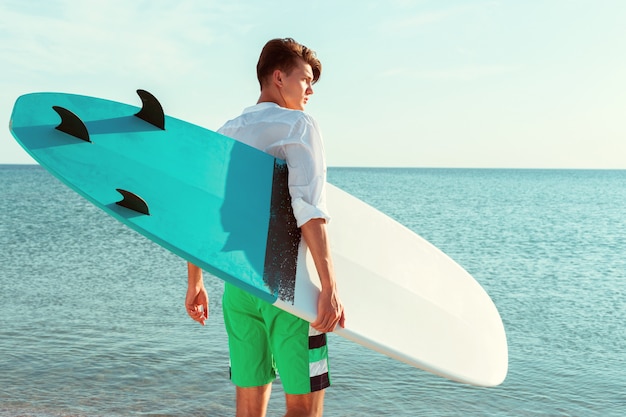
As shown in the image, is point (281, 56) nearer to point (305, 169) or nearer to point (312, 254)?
point (305, 169)

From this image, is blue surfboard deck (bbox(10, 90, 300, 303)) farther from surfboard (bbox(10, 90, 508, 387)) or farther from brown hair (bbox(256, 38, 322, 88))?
brown hair (bbox(256, 38, 322, 88))

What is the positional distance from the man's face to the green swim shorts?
0.59 meters

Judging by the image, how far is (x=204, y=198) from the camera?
2018 millimetres

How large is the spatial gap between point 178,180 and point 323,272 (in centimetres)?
56

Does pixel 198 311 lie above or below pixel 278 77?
below

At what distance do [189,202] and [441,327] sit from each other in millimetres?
1172

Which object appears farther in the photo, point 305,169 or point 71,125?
point 71,125

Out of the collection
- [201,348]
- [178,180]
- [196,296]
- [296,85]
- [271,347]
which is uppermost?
[296,85]

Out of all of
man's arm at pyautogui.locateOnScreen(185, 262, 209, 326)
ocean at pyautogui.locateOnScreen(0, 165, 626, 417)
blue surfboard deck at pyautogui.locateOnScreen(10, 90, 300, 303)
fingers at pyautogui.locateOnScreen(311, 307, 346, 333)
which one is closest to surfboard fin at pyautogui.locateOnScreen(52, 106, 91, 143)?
blue surfboard deck at pyautogui.locateOnScreen(10, 90, 300, 303)

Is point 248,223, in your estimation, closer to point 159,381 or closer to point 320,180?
point 320,180

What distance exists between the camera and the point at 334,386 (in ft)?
16.2

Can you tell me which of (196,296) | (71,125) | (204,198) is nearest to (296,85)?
(204,198)

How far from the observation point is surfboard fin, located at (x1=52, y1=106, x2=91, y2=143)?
1966 millimetres

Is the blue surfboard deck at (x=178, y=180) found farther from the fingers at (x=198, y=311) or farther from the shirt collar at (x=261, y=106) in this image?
the fingers at (x=198, y=311)
